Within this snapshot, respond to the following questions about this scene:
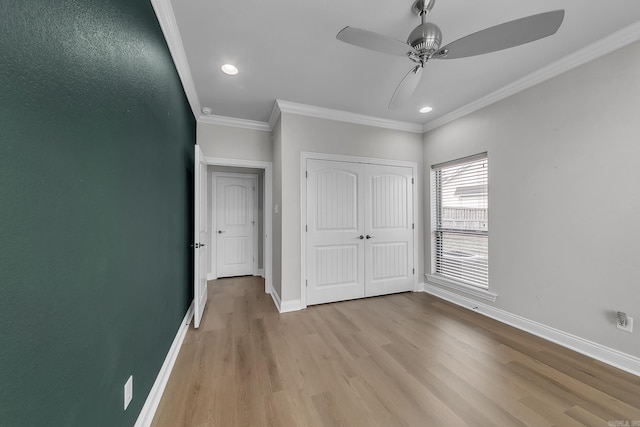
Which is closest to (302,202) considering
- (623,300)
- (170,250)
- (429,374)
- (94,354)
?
(170,250)

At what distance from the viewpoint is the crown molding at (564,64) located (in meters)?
1.88

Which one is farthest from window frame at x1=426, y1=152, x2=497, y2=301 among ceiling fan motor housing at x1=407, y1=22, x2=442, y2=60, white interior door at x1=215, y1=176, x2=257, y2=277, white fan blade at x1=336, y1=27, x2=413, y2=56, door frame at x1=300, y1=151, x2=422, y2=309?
white interior door at x1=215, y1=176, x2=257, y2=277

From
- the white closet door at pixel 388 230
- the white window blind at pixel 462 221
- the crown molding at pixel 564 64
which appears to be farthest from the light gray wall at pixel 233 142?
the crown molding at pixel 564 64

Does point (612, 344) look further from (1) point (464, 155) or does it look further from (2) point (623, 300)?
(1) point (464, 155)

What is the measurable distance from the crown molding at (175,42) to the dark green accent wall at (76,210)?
155 mm

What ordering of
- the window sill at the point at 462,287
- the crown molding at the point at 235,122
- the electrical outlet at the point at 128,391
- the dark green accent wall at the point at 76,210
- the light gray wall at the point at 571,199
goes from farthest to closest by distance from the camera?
the crown molding at the point at 235,122
the window sill at the point at 462,287
the light gray wall at the point at 571,199
the electrical outlet at the point at 128,391
the dark green accent wall at the point at 76,210

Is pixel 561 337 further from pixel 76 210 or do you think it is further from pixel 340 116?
pixel 76 210

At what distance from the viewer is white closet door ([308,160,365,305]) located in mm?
3250

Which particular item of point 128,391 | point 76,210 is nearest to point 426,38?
point 76,210

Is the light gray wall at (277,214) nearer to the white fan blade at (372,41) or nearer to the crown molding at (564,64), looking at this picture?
the white fan blade at (372,41)

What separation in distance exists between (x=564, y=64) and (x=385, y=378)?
10.5 ft

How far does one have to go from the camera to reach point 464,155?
321 cm

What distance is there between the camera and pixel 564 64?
2.24 metres

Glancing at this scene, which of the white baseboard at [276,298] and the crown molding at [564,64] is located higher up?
the crown molding at [564,64]
